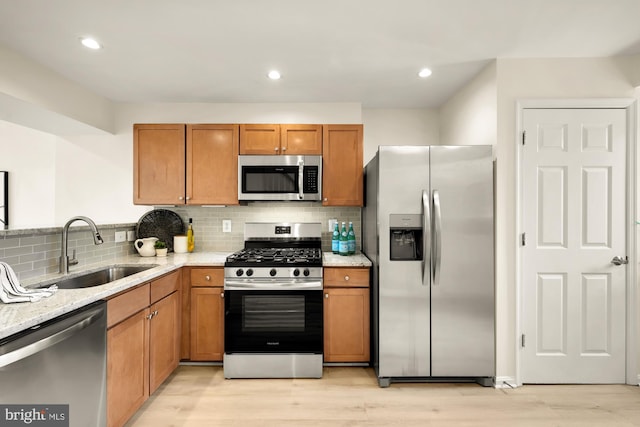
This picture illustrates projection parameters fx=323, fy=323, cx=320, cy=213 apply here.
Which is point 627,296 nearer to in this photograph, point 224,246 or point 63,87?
point 224,246

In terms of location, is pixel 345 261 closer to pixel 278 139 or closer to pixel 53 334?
pixel 278 139

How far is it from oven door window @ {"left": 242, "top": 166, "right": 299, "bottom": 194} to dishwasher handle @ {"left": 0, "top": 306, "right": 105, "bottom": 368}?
166 centimetres

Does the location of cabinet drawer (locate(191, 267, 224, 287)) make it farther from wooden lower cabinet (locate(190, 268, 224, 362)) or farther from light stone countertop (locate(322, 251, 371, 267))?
light stone countertop (locate(322, 251, 371, 267))

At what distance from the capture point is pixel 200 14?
188 cm

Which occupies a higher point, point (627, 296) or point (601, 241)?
point (601, 241)

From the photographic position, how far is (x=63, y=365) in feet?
4.91

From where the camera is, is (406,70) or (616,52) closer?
(616,52)

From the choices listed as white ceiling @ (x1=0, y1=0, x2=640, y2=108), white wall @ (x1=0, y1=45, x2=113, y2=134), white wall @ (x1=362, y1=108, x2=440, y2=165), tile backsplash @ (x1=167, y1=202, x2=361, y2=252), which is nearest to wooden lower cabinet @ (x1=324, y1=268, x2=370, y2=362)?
tile backsplash @ (x1=167, y1=202, x2=361, y2=252)

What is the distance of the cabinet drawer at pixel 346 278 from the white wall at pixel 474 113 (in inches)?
58.1

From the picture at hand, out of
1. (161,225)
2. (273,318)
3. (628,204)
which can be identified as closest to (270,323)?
(273,318)

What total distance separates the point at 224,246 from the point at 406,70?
243cm

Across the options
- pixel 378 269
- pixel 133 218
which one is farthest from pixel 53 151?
pixel 378 269

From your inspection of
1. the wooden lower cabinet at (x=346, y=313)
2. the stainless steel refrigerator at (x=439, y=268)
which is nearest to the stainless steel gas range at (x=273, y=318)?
the wooden lower cabinet at (x=346, y=313)

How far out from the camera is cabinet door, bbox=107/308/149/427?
1.77 m
